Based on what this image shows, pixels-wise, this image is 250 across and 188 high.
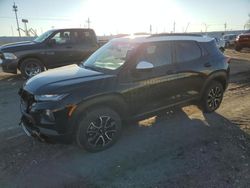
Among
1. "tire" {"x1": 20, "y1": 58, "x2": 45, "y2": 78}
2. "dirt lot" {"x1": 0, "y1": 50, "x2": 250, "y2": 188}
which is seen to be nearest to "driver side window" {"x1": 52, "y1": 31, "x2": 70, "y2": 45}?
"tire" {"x1": 20, "y1": 58, "x2": 45, "y2": 78}

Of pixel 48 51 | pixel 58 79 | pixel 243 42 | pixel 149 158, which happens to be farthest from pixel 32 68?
pixel 243 42

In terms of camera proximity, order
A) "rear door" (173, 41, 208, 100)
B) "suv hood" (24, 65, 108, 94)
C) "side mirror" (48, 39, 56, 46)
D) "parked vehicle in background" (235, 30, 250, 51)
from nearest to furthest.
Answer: "suv hood" (24, 65, 108, 94) < "rear door" (173, 41, 208, 100) < "side mirror" (48, 39, 56, 46) < "parked vehicle in background" (235, 30, 250, 51)

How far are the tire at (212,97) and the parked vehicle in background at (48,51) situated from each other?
21.3ft

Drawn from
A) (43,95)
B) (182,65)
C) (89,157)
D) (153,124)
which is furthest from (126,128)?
(43,95)

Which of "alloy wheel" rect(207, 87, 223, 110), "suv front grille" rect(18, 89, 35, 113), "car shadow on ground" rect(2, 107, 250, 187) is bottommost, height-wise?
"car shadow on ground" rect(2, 107, 250, 187)

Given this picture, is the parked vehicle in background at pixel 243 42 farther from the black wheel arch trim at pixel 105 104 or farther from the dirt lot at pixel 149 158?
the black wheel arch trim at pixel 105 104

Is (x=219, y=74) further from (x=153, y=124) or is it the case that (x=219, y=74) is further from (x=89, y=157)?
(x=89, y=157)

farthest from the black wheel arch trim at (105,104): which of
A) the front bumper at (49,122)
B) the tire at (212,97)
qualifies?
the tire at (212,97)

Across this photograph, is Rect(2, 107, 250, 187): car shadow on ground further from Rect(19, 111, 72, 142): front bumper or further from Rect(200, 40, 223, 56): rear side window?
Rect(200, 40, 223, 56): rear side window

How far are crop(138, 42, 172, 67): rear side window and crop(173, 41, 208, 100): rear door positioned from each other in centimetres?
20

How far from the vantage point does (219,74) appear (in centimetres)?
611

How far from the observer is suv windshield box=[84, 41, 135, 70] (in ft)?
15.9

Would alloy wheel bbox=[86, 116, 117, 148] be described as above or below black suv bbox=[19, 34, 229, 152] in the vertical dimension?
below

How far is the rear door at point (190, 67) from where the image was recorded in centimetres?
538
